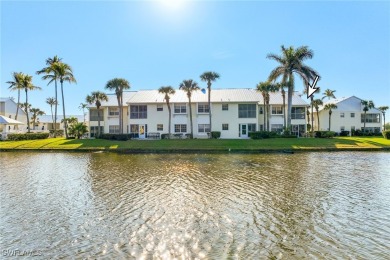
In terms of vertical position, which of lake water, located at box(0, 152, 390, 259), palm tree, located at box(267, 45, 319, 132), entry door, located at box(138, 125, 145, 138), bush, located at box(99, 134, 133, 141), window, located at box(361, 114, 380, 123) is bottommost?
lake water, located at box(0, 152, 390, 259)

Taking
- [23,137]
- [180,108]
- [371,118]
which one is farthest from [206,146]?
[371,118]

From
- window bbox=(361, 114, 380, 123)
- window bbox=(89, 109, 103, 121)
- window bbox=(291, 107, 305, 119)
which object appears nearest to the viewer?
window bbox=(291, 107, 305, 119)

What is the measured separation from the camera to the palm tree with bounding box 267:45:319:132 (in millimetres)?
42906

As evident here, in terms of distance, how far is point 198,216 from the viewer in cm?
985

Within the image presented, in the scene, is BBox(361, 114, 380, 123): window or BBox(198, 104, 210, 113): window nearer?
BBox(198, 104, 210, 113): window

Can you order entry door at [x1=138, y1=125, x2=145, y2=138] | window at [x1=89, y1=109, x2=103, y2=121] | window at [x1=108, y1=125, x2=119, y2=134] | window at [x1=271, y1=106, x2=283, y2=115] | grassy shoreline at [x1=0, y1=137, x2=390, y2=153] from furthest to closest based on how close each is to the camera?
1. window at [x1=89, y1=109, x2=103, y2=121]
2. window at [x1=108, y1=125, x2=119, y2=134]
3. window at [x1=271, y1=106, x2=283, y2=115]
4. entry door at [x1=138, y1=125, x2=145, y2=138]
5. grassy shoreline at [x1=0, y1=137, x2=390, y2=153]

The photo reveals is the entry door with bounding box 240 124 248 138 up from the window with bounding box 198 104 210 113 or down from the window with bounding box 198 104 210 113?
down

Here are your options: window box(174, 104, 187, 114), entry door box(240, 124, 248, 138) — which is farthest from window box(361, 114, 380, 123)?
window box(174, 104, 187, 114)

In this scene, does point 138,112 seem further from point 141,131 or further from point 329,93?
point 329,93

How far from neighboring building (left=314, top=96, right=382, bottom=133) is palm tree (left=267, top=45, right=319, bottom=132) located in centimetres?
2654

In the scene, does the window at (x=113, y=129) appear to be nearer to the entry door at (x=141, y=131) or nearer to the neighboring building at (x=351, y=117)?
the entry door at (x=141, y=131)

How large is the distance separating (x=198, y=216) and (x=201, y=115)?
1603 inches

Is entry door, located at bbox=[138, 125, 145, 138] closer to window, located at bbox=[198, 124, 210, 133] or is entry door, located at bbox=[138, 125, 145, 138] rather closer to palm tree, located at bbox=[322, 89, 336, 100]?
window, located at bbox=[198, 124, 210, 133]

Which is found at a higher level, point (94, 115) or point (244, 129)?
point (94, 115)
